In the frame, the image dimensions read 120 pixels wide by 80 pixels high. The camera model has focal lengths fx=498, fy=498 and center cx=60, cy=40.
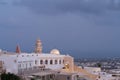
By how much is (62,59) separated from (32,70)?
931 centimetres

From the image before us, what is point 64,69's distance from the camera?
6525cm

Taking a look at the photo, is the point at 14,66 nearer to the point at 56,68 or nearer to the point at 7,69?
the point at 7,69

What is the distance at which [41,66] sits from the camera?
204 feet

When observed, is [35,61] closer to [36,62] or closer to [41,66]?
[36,62]

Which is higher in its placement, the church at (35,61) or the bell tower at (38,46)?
the bell tower at (38,46)

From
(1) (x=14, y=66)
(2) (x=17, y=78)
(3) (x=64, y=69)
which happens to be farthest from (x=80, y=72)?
(2) (x=17, y=78)

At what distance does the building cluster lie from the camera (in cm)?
5438

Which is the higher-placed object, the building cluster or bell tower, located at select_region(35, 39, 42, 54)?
bell tower, located at select_region(35, 39, 42, 54)

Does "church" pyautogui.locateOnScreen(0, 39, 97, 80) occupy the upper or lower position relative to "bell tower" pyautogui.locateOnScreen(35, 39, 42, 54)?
lower

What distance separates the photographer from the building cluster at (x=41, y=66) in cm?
5438

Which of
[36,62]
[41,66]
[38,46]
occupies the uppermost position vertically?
[38,46]

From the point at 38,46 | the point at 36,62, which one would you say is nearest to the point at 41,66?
the point at 36,62

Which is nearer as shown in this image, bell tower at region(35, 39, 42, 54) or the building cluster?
the building cluster

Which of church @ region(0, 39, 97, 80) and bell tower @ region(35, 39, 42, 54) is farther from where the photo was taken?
bell tower @ region(35, 39, 42, 54)
